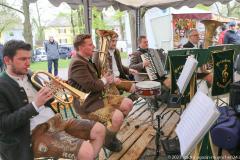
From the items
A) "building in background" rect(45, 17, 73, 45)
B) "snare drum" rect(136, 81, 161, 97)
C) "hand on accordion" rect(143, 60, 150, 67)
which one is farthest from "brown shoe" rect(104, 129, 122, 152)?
"building in background" rect(45, 17, 73, 45)

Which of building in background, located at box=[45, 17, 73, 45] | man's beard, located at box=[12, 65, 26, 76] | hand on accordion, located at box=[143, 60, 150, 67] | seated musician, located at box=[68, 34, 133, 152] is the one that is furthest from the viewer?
building in background, located at box=[45, 17, 73, 45]

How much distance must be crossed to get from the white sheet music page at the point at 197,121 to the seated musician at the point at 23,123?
87 cm

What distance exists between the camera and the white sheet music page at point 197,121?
1.45 metres

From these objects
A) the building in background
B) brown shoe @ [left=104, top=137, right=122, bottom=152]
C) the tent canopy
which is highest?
the building in background

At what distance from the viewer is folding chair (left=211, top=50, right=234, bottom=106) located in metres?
3.91

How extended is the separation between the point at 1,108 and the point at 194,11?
1102 centimetres

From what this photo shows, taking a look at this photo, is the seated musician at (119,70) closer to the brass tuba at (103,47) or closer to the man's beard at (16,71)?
the brass tuba at (103,47)

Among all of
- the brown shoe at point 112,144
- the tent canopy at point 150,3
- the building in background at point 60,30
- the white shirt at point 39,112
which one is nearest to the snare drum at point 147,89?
the brown shoe at point 112,144

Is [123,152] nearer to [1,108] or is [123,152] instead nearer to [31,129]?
[31,129]

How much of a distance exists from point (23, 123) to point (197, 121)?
1.31 m

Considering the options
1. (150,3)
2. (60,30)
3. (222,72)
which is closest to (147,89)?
(222,72)

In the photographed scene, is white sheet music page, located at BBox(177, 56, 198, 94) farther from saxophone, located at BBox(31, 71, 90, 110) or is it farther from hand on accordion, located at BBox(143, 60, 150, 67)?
hand on accordion, located at BBox(143, 60, 150, 67)

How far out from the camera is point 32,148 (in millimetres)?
2232

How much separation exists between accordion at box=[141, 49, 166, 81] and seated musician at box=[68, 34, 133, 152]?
1473 millimetres
